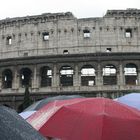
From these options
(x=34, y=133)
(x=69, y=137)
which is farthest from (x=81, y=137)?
(x=34, y=133)

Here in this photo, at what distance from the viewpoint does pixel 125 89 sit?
3203 centimetres

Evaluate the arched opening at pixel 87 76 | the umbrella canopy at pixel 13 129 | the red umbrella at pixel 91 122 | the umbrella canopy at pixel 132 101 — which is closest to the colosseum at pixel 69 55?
the arched opening at pixel 87 76

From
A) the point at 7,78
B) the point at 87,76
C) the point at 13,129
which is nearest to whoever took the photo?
the point at 13,129

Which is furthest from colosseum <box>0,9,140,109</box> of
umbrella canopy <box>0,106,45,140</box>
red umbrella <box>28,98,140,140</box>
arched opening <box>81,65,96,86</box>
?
umbrella canopy <box>0,106,45,140</box>

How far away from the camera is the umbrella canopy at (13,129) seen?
2795mm

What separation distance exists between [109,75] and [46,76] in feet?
21.2

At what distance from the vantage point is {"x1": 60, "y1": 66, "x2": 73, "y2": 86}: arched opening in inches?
1358

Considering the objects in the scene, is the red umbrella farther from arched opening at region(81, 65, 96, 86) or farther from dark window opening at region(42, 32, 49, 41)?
dark window opening at region(42, 32, 49, 41)

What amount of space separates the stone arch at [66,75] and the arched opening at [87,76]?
1205 millimetres

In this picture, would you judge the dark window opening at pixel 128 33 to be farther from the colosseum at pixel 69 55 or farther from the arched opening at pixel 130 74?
the arched opening at pixel 130 74

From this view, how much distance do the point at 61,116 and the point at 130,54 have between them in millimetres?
27539

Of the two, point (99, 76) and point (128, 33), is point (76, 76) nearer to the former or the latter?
point (99, 76)

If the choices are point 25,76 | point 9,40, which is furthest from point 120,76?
point 9,40

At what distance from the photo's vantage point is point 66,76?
114 feet
